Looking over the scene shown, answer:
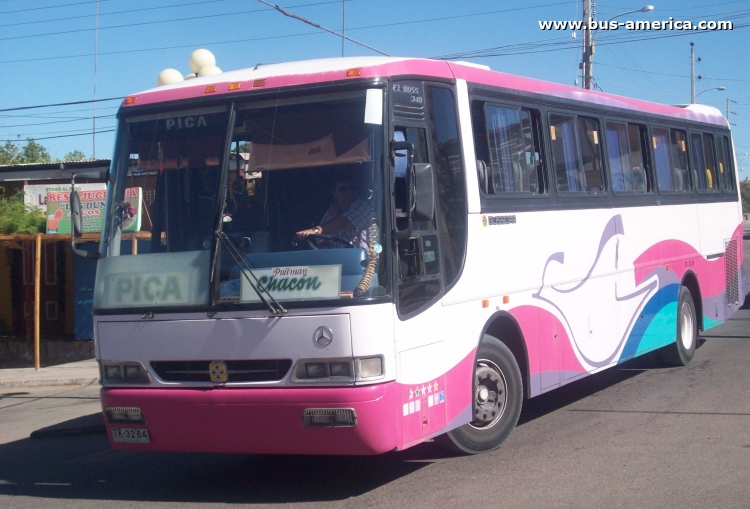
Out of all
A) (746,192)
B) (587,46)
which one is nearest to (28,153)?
(587,46)

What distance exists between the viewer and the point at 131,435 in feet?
21.4

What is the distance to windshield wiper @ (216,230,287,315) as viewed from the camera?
5969 millimetres

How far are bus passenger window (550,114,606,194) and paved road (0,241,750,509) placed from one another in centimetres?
239

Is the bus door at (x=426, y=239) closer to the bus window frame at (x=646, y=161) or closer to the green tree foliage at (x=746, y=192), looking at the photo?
the bus window frame at (x=646, y=161)

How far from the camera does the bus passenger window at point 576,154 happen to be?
8797 millimetres

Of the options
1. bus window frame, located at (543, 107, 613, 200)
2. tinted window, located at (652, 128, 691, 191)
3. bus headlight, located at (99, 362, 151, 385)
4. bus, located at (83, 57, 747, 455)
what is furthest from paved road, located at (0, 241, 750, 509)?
tinted window, located at (652, 128, 691, 191)

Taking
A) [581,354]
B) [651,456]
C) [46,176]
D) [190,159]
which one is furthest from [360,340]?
[46,176]

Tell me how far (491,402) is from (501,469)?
2.54ft

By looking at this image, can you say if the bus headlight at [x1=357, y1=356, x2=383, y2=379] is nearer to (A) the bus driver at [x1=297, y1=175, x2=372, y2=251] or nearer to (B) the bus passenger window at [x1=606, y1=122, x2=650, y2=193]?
(A) the bus driver at [x1=297, y1=175, x2=372, y2=251]

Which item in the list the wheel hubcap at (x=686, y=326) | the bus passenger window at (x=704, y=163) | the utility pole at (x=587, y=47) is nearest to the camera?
the wheel hubcap at (x=686, y=326)

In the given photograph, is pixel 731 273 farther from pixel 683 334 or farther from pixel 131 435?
pixel 131 435

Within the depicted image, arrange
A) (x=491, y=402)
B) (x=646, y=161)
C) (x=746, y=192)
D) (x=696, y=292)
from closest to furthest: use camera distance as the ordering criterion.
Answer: (x=491, y=402), (x=646, y=161), (x=696, y=292), (x=746, y=192)

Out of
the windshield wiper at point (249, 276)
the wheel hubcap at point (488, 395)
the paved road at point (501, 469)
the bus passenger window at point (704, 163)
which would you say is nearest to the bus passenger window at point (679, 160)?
the bus passenger window at point (704, 163)

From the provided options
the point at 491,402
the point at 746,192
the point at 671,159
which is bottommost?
the point at 491,402
